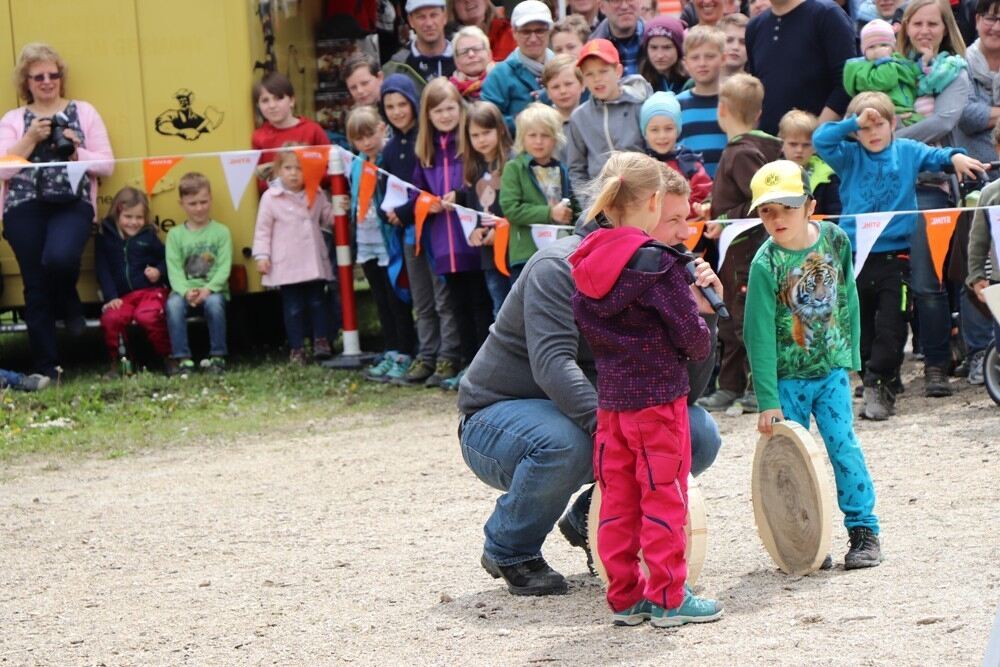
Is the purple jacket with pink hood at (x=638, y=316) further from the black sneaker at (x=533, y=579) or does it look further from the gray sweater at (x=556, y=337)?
the black sneaker at (x=533, y=579)

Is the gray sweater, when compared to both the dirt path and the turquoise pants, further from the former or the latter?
the dirt path

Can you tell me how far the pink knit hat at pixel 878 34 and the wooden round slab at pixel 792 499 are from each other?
4161 mm

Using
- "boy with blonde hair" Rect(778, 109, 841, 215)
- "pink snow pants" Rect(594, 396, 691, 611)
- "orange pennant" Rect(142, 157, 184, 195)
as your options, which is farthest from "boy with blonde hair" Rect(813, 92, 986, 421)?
"orange pennant" Rect(142, 157, 184, 195)

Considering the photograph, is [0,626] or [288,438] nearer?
[0,626]

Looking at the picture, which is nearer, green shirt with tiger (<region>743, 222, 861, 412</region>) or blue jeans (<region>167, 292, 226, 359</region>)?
green shirt with tiger (<region>743, 222, 861, 412</region>)

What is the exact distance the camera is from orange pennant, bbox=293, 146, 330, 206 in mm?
11945

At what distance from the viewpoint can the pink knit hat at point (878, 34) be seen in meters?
9.47

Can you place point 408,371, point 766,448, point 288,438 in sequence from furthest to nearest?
point 408,371
point 288,438
point 766,448

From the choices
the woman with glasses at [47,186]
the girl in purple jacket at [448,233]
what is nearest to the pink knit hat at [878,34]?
the girl in purple jacket at [448,233]

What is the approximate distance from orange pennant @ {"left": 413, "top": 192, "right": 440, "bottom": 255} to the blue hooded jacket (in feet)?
0.32

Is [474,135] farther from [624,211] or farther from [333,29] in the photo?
[624,211]

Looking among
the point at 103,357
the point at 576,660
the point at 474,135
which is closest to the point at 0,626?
the point at 576,660

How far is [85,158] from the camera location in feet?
39.1

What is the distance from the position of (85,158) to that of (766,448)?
7.25m
